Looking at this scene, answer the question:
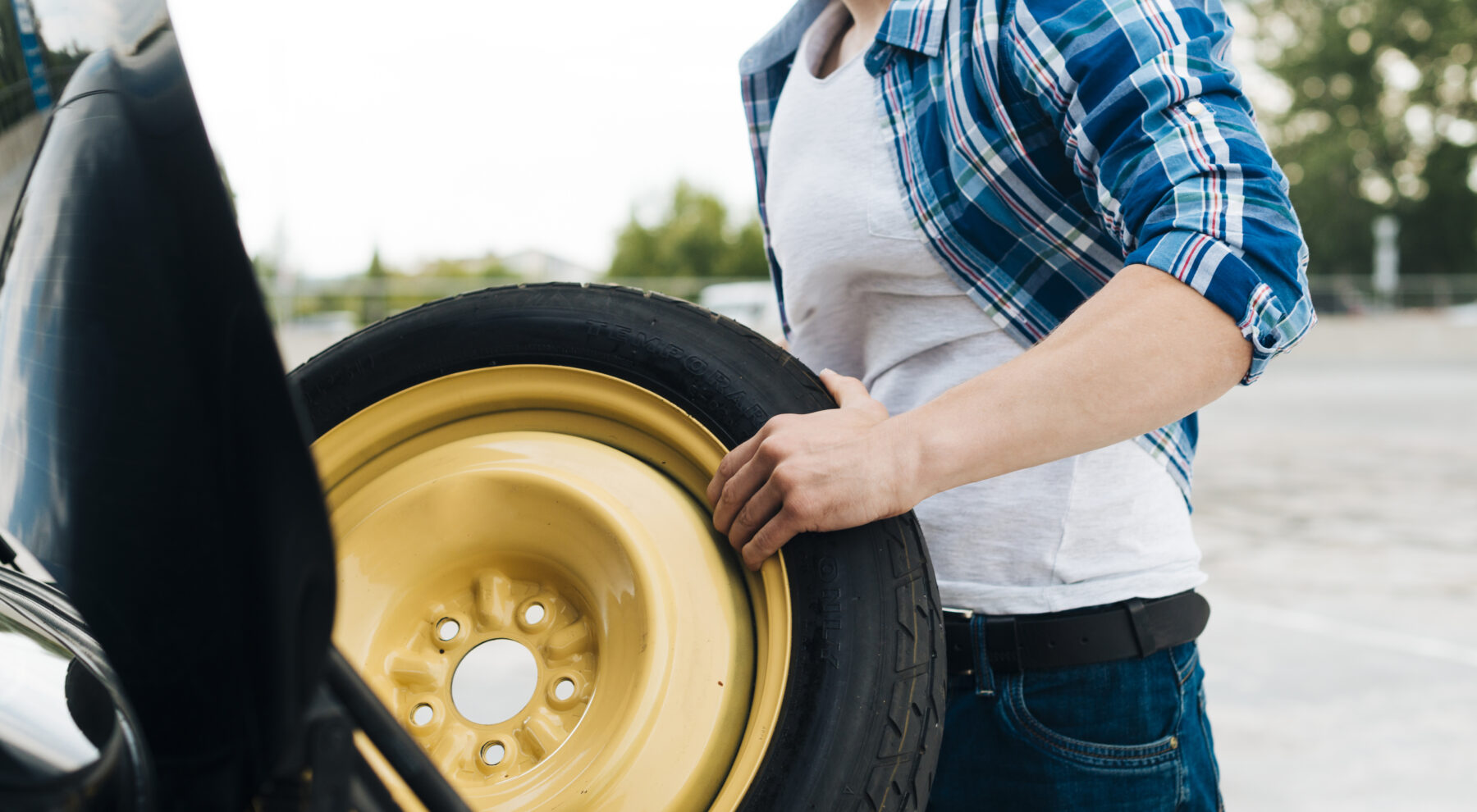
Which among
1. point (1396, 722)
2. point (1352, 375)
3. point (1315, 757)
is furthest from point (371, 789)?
point (1352, 375)

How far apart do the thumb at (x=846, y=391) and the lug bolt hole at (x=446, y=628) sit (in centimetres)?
43

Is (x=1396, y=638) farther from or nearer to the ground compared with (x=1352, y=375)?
farther from the ground

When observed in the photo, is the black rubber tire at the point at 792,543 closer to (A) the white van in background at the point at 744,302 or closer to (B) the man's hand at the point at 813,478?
(B) the man's hand at the point at 813,478

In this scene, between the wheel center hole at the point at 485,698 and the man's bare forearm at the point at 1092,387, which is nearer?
the man's bare forearm at the point at 1092,387

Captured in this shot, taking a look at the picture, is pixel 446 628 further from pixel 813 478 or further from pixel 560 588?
pixel 813 478

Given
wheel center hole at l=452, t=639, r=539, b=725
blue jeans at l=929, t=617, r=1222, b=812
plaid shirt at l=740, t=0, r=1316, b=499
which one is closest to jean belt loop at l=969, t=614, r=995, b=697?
blue jeans at l=929, t=617, r=1222, b=812

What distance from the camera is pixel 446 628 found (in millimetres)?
1005

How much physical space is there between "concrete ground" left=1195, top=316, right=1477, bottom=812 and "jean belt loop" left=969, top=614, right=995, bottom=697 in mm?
2276

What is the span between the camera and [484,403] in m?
1.03

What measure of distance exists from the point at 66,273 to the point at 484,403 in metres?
0.57

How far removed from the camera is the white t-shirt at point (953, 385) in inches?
44.4

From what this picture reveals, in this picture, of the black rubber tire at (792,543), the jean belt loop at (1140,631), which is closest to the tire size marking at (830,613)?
the black rubber tire at (792,543)

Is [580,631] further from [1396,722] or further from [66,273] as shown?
[1396,722]

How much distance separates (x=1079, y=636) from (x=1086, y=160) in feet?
1.69
